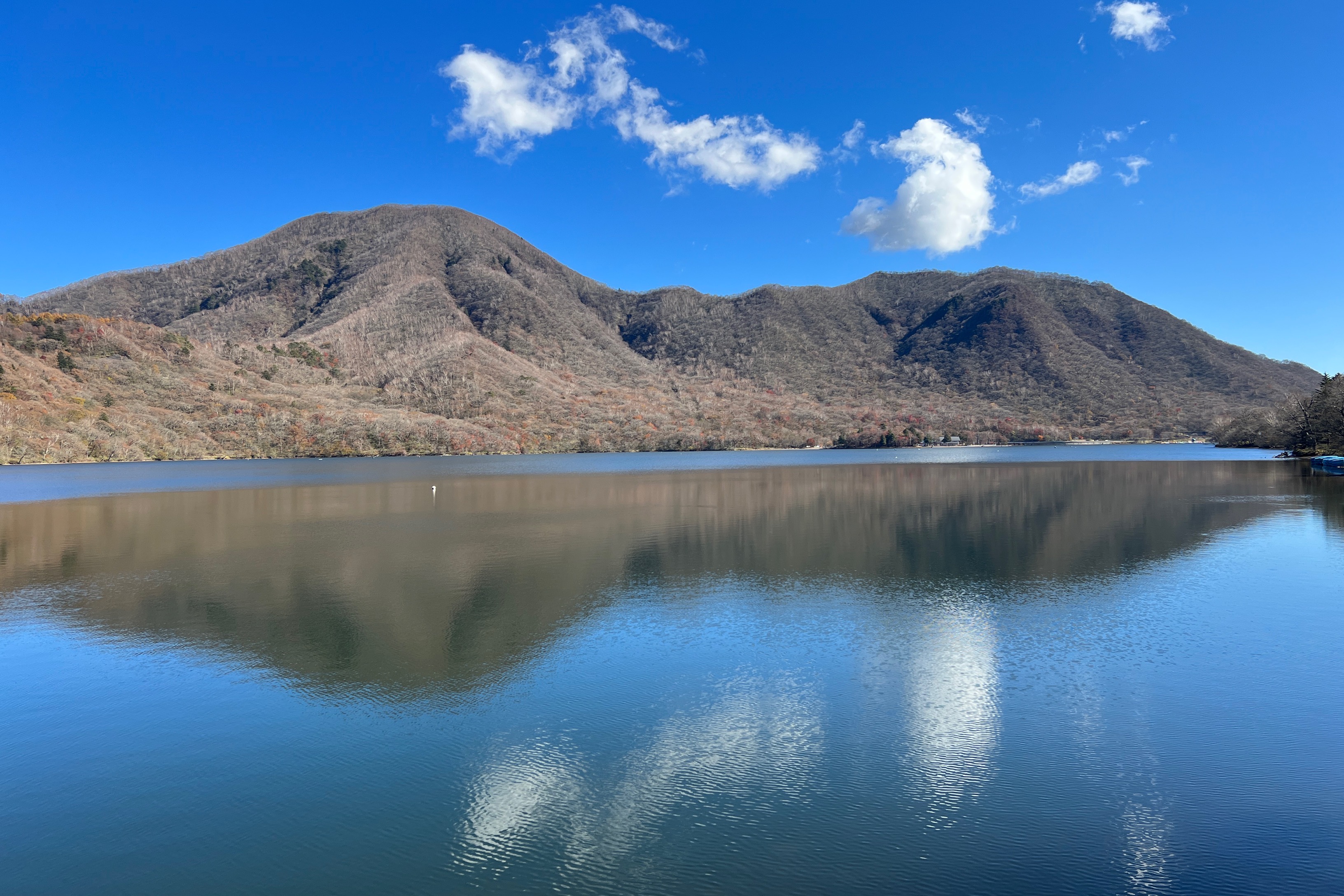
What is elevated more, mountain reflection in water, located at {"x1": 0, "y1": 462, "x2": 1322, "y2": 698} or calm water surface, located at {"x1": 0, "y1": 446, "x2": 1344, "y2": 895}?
mountain reflection in water, located at {"x1": 0, "y1": 462, "x2": 1322, "y2": 698}

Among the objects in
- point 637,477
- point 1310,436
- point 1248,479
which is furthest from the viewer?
point 1310,436

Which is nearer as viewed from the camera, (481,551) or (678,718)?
(678,718)

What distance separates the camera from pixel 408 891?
8.62 metres

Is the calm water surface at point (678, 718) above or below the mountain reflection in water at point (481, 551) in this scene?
below

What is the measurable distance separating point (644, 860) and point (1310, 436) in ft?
400

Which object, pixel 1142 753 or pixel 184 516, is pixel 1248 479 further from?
pixel 184 516

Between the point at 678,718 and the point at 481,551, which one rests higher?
the point at 481,551

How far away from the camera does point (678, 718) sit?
13578mm

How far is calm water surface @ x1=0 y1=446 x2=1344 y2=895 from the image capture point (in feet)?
30.0

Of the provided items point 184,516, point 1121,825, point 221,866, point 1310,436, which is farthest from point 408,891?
point 1310,436

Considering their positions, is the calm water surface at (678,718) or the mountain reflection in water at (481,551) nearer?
the calm water surface at (678,718)

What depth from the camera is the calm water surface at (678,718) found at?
360 inches

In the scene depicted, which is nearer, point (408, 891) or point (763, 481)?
point (408, 891)

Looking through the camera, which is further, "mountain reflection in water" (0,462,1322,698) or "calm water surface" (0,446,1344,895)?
"mountain reflection in water" (0,462,1322,698)
